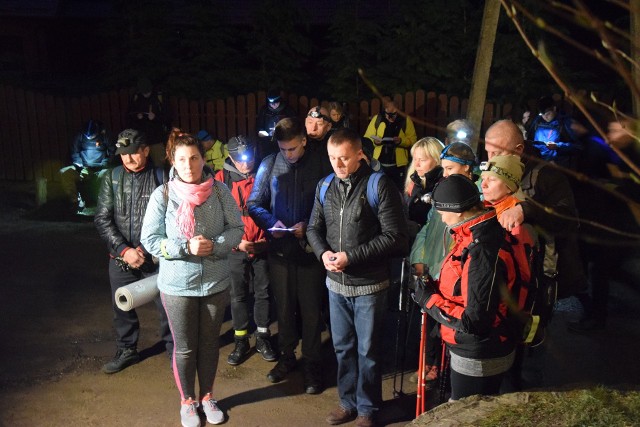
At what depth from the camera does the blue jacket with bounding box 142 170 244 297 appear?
453cm

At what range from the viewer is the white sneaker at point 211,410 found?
4805 mm

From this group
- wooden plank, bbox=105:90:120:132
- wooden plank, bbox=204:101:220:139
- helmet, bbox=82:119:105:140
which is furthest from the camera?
wooden plank, bbox=105:90:120:132

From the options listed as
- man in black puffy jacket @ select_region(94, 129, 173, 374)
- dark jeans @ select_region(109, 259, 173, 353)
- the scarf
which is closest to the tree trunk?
man in black puffy jacket @ select_region(94, 129, 173, 374)

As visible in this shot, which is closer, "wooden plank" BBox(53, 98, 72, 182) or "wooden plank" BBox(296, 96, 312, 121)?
"wooden plank" BBox(296, 96, 312, 121)

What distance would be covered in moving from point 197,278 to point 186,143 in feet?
3.10

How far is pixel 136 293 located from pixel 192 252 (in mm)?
771

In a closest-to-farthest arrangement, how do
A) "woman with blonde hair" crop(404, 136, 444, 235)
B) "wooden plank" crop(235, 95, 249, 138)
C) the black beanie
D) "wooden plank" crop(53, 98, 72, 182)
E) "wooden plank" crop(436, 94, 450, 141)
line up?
the black beanie, "woman with blonde hair" crop(404, 136, 444, 235), "wooden plank" crop(436, 94, 450, 141), "wooden plank" crop(235, 95, 249, 138), "wooden plank" crop(53, 98, 72, 182)

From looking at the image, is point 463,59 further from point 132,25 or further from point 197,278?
point 197,278

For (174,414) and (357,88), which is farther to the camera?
(357,88)

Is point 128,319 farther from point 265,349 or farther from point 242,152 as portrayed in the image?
point 242,152

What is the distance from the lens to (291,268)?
5328mm

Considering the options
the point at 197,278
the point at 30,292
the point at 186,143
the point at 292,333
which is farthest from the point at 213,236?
the point at 30,292

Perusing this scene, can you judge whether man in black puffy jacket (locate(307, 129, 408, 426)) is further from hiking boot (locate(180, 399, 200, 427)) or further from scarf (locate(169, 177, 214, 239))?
hiking boot (locate(180, 399, 200, 427))

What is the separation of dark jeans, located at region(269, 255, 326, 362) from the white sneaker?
0.86 metres
